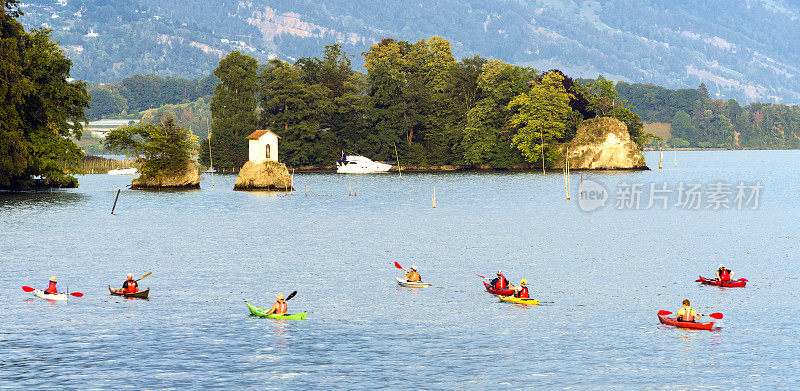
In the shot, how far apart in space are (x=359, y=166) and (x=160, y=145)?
2907 inches

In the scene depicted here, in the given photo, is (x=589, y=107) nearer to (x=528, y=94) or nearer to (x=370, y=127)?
(x=528, y=94)

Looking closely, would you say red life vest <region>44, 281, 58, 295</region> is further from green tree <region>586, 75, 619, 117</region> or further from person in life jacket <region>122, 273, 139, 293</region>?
green tree <region>586, 75, 619, 117</region>

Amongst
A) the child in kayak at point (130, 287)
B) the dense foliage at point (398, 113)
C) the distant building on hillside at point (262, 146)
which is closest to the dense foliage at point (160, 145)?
the distant building on hillside at point (262, 146)

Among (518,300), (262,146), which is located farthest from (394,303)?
(262,146)

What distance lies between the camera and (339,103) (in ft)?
633

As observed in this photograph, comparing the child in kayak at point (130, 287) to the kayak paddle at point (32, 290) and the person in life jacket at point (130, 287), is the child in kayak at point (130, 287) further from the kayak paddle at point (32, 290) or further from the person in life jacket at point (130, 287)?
the kayak paddle at point (32, 290)

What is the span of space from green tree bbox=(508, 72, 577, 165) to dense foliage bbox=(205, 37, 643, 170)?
0.38m

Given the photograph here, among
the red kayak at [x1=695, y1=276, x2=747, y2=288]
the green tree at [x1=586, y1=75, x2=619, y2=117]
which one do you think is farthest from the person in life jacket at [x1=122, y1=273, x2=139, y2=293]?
the green tree at [x1=586, y1=75, x2=619, y2=117]

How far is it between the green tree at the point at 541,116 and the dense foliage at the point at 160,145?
73700 millimetres

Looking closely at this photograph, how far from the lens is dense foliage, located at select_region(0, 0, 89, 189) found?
101688mm

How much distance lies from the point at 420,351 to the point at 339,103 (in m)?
161

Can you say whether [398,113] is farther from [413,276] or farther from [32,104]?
[413,276]

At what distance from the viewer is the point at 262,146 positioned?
419ft

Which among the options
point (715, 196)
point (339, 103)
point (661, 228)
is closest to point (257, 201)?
point (661, 228)
